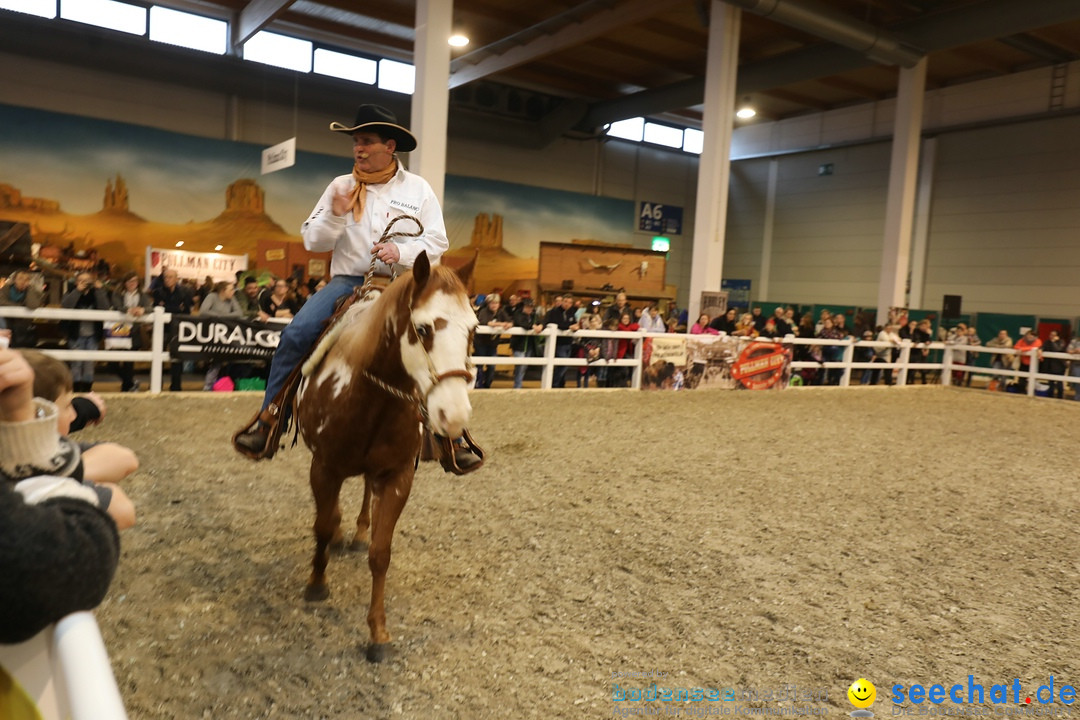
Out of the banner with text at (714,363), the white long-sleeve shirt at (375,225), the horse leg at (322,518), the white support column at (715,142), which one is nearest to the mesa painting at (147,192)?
the white support column at (715,142)

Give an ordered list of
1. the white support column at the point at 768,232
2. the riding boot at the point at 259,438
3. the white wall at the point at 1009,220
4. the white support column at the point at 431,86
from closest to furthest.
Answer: the riding boot at the point at 259,438 → the white support column at the point at 431,86 → the white wall at the point at 1009,220 → the white support column at the point at 768,232

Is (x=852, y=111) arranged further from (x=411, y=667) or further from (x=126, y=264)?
(x=411, y=667)

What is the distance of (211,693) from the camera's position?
7.69ft

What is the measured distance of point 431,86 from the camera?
Answer: 992 centimetres

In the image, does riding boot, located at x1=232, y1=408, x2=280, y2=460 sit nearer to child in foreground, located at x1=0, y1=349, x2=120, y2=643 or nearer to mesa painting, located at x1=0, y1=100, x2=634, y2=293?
child in foreground, located at x1=0, y1=349, x2=120, y2=643

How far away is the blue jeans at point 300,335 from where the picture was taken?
10.8ft

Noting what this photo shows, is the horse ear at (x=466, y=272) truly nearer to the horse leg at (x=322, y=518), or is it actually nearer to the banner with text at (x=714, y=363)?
the horse leg at (x=322, y=518)

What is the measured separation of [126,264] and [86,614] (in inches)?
687

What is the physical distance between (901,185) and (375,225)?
51.8 feet

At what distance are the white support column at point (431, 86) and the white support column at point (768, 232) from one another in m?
16.8

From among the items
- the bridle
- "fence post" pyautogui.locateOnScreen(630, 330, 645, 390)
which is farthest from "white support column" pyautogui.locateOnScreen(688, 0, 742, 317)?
the bridle

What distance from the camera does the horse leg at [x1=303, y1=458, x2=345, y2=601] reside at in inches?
116

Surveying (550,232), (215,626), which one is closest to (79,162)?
(550,232)

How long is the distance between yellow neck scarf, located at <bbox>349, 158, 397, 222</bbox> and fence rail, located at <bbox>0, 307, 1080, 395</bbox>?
311 centimetres
